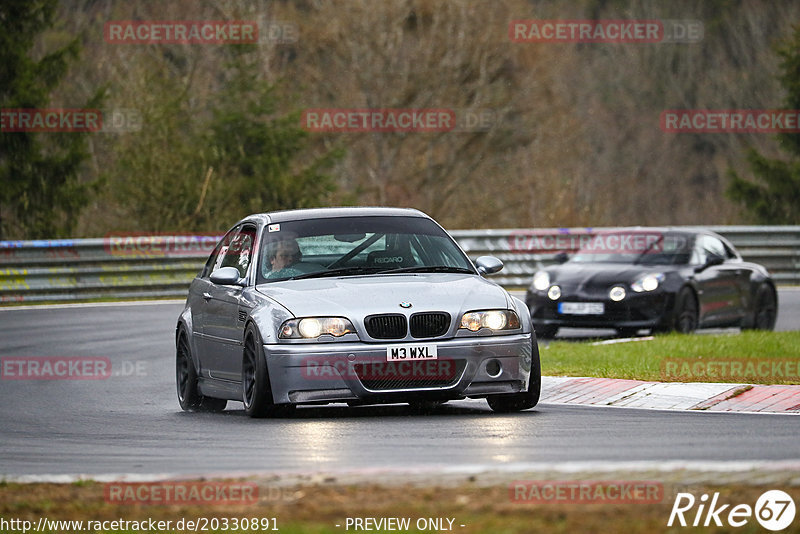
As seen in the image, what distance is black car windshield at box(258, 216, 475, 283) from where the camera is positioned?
12.2 m

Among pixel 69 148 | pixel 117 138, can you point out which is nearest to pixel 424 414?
pixel 69 148

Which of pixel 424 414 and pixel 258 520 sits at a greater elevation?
pixel 258 520

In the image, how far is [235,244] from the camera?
13359mm

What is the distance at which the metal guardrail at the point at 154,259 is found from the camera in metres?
26.2

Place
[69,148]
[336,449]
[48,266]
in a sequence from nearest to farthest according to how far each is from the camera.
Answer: [336,449] → [48,266] → [69,148]

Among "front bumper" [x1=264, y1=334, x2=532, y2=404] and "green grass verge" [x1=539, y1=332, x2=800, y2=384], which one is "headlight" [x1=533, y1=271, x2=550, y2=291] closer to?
"green grass verge" [x1=539, y1=332, x2=800, y2=384]

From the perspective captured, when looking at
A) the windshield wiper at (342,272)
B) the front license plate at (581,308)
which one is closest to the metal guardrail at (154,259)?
the front license plate at (581,308)

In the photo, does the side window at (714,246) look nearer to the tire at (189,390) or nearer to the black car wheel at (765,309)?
the black car wheel at (765,309)

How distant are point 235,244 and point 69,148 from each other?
20.5m

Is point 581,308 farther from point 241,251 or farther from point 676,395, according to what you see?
point 241,251

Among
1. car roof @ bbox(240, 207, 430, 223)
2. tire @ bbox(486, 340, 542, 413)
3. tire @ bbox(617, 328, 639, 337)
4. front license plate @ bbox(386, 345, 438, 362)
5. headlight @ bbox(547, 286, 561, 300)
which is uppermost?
car roof @ bbox(240, 207, 430, 223)

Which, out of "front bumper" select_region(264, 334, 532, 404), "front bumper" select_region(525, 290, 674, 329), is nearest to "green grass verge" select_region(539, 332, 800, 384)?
"front bumper" select_region(525, 290, 674, 329)

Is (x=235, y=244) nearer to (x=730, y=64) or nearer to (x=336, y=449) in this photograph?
(x=336, y=449)

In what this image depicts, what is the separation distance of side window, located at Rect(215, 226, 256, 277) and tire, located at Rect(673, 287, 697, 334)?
25.9 ft
